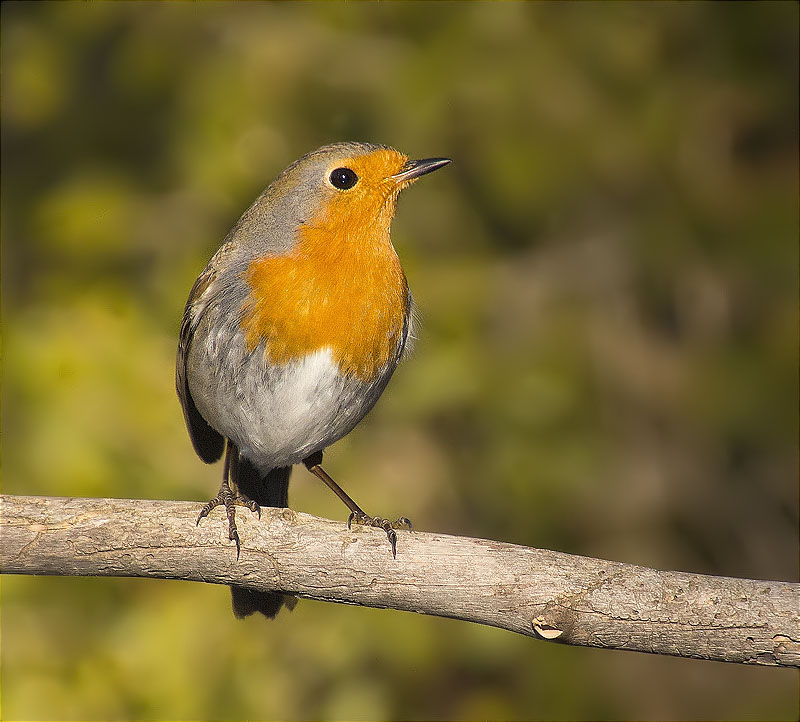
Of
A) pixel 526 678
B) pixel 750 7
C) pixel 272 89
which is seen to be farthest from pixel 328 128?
pixel 526 678

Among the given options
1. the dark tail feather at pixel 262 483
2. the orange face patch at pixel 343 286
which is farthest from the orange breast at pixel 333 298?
the dark tail feather at pixel 262 483

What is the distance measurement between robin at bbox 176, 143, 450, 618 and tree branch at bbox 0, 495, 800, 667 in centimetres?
17

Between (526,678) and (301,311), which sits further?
(526,678)

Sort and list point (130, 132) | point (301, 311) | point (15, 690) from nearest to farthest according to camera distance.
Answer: point (301, 311), point (15, 690), point (130, 132)

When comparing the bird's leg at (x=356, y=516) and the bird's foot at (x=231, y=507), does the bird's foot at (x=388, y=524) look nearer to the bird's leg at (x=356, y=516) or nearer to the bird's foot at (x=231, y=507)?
the bird's leg at (x=356, y=516)

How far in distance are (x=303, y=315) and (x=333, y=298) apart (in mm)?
108

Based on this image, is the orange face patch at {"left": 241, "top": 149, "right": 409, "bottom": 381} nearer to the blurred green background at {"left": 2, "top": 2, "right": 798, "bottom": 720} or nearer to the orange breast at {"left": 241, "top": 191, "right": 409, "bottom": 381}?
the orange breast at {"left": 241, "top": 191, "right": 409, "bottom": 381}

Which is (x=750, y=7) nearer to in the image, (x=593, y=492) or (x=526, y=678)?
(x=593, y=492)

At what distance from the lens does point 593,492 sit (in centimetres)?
486

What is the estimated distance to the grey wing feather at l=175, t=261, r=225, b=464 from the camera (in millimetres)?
3266

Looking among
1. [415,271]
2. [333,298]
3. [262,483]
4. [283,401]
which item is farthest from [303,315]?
[415,271]

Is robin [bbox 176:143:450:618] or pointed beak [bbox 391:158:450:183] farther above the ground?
pointed beak [bbox 391:158:450:183]

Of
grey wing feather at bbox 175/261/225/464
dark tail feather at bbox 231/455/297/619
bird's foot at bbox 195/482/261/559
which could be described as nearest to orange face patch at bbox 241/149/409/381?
grey wing feather at bbox 175/261/225/464

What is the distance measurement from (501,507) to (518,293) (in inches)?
43.3
